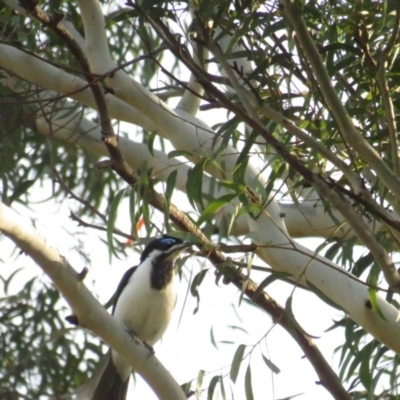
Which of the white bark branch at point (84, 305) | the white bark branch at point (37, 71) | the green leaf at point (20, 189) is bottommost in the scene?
the white bark branch at point (84, 305)

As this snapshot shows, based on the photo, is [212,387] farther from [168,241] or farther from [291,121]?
[168,241]

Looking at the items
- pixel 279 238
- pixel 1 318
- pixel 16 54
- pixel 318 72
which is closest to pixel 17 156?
pixel 1 318

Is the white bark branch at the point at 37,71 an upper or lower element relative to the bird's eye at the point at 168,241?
upper

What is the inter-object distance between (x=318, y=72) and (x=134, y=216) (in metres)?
0.69

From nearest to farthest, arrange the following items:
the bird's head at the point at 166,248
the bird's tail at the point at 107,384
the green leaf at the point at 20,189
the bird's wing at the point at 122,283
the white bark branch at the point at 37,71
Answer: the white bark branch at the point at 37,71
the bird's tail at the point at 107,384
the bird's head at the point at 166,248
the bird's wing at the point at 122,283
the green leaf at the point at 20,189

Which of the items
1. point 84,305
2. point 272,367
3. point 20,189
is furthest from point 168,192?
point 20,189

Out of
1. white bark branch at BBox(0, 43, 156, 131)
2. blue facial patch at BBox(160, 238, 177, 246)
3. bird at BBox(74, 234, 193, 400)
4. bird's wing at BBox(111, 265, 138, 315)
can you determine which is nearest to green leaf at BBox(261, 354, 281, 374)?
white bark branch at BBox(0, 43, 156, 131)

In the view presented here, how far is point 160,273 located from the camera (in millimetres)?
3486

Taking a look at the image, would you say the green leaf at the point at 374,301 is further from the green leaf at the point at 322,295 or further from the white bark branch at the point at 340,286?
the green leaf at the point at 322,295

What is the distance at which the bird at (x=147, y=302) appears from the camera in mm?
3393

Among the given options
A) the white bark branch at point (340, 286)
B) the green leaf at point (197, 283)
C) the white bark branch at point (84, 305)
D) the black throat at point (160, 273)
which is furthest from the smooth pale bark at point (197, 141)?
the black throat at point (160, 273)

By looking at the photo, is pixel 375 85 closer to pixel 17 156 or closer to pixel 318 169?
pixel 318 169

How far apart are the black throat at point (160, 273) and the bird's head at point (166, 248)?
20 mm

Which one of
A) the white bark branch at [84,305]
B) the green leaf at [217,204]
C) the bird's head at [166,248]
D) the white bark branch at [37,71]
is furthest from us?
the bird's head at [166,248]
